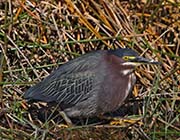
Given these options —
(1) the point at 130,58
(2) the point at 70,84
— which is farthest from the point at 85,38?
(1) the point at 130,58

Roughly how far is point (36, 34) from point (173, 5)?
92 centimetres

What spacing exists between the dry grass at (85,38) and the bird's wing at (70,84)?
0.60 feet

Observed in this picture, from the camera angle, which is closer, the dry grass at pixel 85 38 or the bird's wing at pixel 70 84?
the bird's wing at pixel 70 84

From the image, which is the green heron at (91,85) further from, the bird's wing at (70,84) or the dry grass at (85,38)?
the dry grass at (85,38)

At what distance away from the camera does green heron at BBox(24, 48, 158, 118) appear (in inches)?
141

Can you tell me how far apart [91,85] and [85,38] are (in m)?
0.55

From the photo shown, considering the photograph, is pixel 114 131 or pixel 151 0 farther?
pixel 151 0

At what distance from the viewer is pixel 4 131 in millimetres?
3420

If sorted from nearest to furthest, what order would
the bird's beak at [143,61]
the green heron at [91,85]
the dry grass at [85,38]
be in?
the bird's beak at [143,61]
the green heron at [91,85]
the dry grass at [85,38]

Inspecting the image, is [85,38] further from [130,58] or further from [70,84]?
[130,58]

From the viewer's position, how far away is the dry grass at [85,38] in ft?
12.8

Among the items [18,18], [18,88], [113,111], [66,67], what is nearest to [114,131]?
[113,111]

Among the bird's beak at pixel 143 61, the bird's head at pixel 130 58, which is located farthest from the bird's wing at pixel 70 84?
the bird's beak at pixel 143 61

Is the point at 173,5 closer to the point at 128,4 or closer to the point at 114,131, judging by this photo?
the point at 128,4
